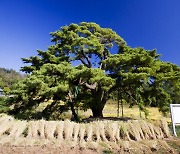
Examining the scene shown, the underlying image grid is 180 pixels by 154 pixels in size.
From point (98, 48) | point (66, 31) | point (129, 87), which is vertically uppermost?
point (66, 31)

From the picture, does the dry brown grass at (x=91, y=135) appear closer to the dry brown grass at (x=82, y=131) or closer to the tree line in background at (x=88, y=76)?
the dry brown grass at (x=82, y=131)

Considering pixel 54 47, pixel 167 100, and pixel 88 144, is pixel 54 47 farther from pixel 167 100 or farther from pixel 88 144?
pixel 88 144

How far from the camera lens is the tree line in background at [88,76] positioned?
1268 centimetres

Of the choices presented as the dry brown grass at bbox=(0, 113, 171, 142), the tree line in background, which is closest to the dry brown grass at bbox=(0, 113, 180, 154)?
the dry brown grass at bbox=(0, 113, 171, 142)

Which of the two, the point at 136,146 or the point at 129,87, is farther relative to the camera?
the point at 129,87

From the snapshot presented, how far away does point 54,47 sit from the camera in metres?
16.7

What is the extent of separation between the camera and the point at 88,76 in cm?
1299

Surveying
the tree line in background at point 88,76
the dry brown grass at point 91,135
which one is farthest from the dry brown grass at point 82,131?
the tree line in background at point 88,76

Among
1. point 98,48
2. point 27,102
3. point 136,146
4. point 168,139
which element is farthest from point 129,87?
point 136,146

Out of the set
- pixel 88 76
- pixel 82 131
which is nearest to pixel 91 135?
pixel 82 131

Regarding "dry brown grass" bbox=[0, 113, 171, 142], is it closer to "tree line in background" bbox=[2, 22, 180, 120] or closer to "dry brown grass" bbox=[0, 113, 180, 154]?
"dry brown grass" bbox=[0, 113, 180, 154]

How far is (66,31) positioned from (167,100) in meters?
→ 8.56

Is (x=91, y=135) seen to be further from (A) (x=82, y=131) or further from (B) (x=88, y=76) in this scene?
(B) (x=88, y=76)

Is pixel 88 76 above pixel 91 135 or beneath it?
above
